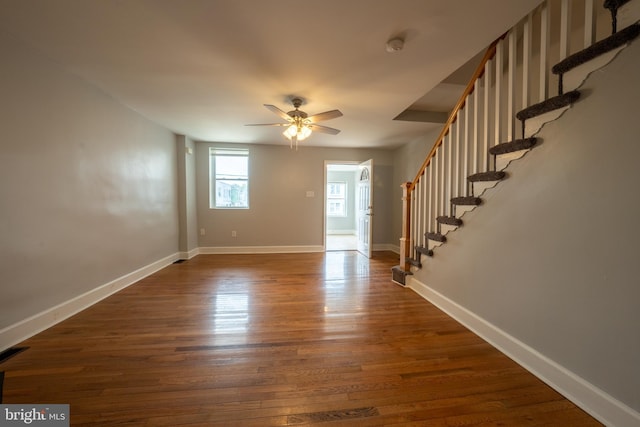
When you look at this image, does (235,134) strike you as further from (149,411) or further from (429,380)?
(429,380)

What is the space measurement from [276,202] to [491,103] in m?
4.06

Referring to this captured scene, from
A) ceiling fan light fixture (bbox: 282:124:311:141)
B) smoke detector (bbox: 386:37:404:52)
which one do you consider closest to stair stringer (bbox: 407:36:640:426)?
smoke detector (bbox: 386:37:404:52)

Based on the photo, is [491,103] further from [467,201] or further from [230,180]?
[230,180]

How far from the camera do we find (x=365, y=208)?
208 inches

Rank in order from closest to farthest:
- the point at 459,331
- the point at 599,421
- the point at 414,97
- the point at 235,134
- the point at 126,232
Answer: the point at 599,421 → the point at 459,331 → the point at 414,97 → the point at 126,232 → the point at 235,134

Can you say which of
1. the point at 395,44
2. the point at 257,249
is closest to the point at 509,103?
the point at 395,44

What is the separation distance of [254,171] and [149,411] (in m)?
4.39

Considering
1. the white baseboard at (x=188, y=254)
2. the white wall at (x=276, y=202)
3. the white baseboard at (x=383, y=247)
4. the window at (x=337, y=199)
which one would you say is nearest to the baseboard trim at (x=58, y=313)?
the white baseboard at (x=188, y=254)

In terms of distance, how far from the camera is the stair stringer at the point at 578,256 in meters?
1.16

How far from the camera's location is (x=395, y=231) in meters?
5.49

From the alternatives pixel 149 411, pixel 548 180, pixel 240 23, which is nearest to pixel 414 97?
pixel 548 180

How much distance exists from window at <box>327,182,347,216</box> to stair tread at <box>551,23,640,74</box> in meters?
6.90

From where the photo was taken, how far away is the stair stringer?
3.79 ft

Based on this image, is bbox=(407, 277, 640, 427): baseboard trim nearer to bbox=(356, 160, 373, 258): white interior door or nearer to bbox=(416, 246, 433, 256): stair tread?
bbox=(416, 246, 433, 256): stair tread
